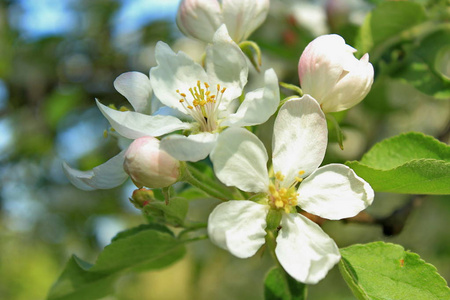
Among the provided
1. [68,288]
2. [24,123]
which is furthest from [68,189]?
[68,288]

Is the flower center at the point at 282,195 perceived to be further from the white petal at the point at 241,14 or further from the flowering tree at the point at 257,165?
the white petal at the point at 241,14

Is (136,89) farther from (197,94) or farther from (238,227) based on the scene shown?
(238,227)

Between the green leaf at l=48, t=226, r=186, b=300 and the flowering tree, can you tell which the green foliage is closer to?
the flowering tree

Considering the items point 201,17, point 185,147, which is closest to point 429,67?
point 201,17

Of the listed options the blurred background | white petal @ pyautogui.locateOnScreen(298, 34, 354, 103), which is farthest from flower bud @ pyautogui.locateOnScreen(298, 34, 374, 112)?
the blurred background

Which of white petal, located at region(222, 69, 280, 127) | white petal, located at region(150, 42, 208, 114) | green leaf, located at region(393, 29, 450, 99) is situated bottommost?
green leaf, located at region(393, 29, 450, 99)

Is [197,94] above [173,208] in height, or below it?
above

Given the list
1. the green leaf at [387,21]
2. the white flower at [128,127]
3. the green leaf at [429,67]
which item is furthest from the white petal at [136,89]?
the green leaf at [429,67]
